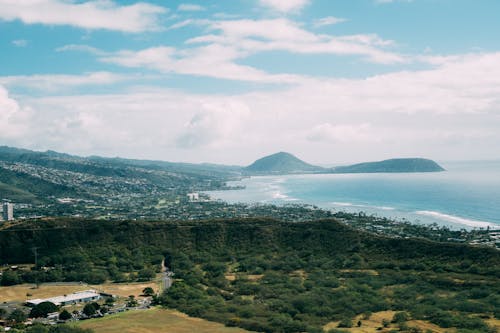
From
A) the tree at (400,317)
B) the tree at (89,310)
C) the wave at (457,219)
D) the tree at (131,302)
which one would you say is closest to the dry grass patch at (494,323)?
the tree at (400,317)

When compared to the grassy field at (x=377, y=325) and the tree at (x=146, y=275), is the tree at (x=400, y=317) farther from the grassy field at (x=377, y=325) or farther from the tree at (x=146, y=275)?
the tree at (x=146, y=275)

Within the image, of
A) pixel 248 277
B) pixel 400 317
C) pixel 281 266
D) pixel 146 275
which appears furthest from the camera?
pixel 281 266

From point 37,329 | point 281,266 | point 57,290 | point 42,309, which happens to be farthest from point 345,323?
point 57,290

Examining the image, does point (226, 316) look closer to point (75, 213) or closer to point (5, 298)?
point (5, 298)

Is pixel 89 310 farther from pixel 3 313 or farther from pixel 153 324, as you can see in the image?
pixel 3 313

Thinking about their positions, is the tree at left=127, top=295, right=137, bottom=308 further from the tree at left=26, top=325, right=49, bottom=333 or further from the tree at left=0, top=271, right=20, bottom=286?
the tree at left=0, top=271, right=20, bottom=286

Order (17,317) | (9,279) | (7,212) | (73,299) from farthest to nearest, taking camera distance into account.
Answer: (7,212), (9,279), (73,299), (17,317)
